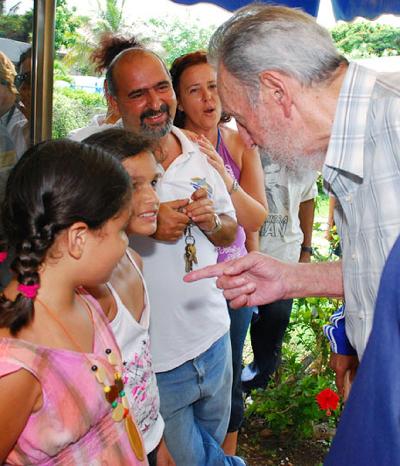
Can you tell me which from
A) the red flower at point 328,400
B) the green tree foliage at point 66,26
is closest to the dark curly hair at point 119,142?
the red flower at point 328,400

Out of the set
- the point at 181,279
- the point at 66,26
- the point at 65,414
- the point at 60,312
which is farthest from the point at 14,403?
the point at 66,26

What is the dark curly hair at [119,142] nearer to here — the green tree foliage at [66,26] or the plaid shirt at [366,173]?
the plaid shirt at [366,173]

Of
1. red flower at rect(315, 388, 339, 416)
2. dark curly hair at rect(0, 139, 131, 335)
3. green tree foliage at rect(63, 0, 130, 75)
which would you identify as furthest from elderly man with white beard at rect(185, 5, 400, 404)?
green tree foliage at rect(63, 0, 130, 75)

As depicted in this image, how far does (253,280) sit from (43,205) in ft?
2.80

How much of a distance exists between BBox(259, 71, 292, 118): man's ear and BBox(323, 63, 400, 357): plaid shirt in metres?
0.15

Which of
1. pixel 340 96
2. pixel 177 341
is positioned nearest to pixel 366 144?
pixel 340 96

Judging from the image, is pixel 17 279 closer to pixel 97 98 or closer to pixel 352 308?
pixel 352 308

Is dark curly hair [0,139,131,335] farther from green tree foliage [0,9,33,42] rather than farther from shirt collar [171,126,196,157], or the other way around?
green tree foliage [0,9,33,42]

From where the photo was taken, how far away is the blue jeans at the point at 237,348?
3.03 meters

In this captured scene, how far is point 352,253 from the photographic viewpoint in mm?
1611

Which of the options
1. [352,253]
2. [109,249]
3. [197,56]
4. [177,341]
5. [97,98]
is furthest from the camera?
[97,98]

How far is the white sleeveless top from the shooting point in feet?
5.71

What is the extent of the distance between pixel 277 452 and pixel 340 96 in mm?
2559

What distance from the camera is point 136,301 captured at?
6.20 feet
